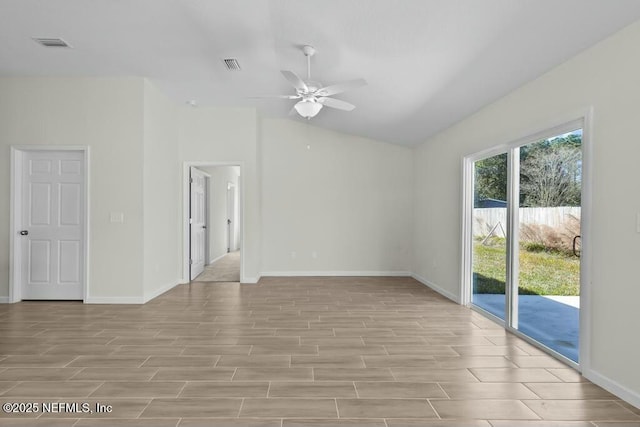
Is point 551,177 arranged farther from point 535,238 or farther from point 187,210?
point 187,210

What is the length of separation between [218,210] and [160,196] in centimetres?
382

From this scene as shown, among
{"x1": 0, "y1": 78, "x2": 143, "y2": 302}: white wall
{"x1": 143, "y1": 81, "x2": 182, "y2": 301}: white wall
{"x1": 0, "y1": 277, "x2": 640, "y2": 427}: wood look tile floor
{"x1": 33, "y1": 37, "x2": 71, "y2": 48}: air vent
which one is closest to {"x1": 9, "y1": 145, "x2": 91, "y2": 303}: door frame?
{"x1": 0, "y1": 78, "x2": 143, "y2": 302}: white wall

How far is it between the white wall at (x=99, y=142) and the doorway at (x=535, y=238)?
4366 millimetres

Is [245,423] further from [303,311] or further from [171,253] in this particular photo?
[171,253]

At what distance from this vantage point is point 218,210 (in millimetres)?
9359

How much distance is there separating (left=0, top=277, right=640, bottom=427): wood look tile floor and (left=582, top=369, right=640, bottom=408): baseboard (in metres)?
0.06

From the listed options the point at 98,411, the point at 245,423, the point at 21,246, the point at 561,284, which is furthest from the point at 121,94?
the point at 561,284

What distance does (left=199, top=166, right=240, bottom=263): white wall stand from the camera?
336 inches

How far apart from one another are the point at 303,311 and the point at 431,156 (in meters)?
3.39

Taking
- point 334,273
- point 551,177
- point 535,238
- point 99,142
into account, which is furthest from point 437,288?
point 99,142

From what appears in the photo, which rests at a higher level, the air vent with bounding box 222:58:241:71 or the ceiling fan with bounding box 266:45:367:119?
the air vent with bounding box 222:58:241:71

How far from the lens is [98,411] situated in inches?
88.4

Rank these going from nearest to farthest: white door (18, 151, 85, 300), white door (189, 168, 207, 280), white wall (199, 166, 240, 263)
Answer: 1. white door (18, 151, 85, 300)
2. white door (189, 168, 207, 280)
3. white wall (199, 166, 240, 263)

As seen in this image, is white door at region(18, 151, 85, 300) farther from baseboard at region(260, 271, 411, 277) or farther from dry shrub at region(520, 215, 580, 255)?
dry shrub at region(520, 215, 580, 255)
